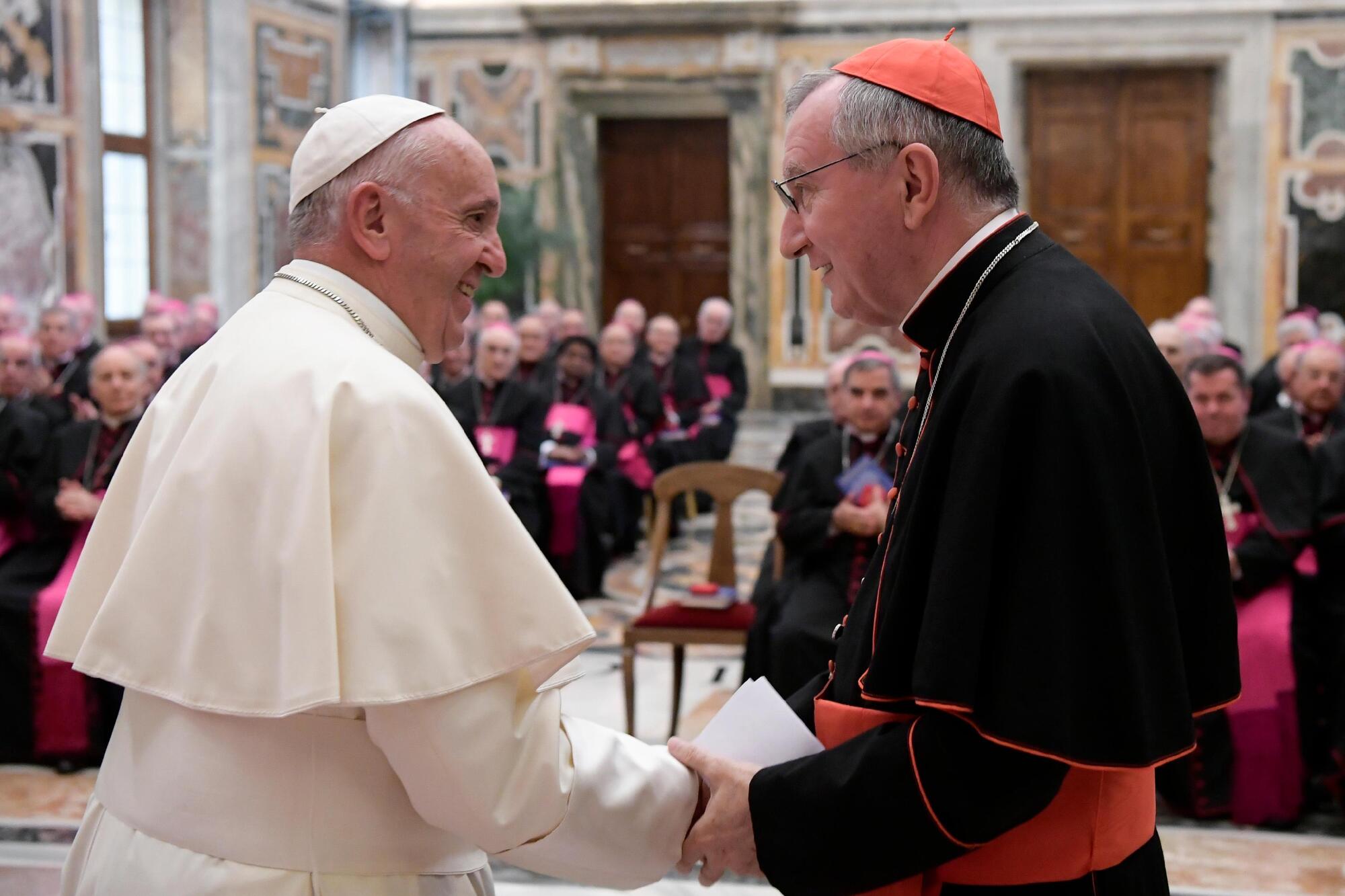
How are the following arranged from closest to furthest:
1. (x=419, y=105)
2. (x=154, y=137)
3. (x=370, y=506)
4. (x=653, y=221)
→ (x=370, y=506)
(x=419, y=105)
(x=154, y=137)
(x=653, y=221)

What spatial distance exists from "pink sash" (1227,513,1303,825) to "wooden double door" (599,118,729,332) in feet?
36.4

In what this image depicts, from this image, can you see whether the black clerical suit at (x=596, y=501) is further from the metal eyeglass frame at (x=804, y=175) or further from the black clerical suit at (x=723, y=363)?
the metal eyeglass frame at (x=804, y=175)

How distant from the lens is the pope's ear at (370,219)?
1932 mm

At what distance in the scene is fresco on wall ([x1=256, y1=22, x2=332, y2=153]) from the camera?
42.2ft

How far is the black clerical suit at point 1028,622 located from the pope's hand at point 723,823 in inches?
3.3

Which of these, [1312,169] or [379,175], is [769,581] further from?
[1312,169]

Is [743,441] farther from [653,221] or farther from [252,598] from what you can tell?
[252,598]

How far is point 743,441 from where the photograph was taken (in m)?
13.6

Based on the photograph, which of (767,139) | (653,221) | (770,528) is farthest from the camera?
(653,221)

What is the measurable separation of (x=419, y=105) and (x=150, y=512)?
65 centimetres

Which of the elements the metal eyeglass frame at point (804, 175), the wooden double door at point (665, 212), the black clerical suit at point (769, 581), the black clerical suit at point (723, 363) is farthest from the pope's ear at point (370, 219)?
the wooden double door at point (665, 212)

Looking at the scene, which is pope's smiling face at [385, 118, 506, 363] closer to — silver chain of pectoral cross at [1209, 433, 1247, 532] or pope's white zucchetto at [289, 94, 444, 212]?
pope's white zucchetto at [289, 94, 444, 212]

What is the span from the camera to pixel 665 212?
15875 mm

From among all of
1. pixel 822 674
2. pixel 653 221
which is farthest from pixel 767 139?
pixel 822 674
